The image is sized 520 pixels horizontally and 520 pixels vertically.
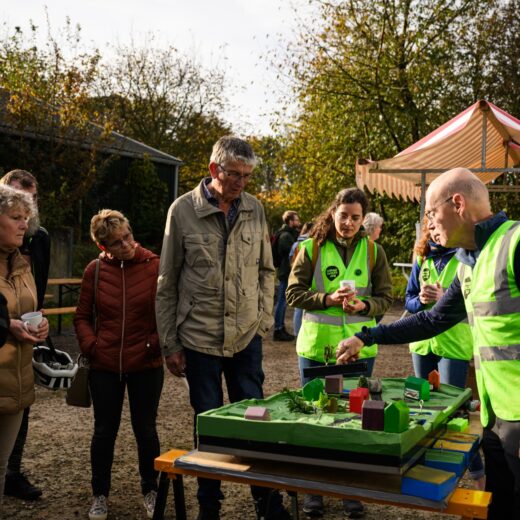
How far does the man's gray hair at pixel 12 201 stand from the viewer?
3486 millimetres

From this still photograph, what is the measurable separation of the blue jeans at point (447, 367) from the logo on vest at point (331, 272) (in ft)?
2.60

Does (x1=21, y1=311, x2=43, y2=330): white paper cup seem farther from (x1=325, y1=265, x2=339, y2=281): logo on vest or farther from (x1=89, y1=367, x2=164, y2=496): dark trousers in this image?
(x1=325, y1=265, x2=339, y2=281): logo on vest

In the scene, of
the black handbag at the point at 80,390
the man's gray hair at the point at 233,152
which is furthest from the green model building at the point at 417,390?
the black handbag at the point at 80,390

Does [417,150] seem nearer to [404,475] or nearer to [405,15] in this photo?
[404,475]

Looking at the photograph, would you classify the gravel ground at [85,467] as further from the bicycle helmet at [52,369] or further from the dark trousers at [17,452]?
the bicycle helmet at [52,369]

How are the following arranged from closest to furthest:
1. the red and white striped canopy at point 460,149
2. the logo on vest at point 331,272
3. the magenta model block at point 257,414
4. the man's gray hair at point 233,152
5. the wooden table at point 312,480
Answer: the wooden table at point 312,480
the magenta model block at point 257,414
the man's gray hair at point 233,152
the logo on vest at point 331,272
the red and white striped canopy at point 460,149

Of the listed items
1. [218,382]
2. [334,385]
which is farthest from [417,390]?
[218,382]

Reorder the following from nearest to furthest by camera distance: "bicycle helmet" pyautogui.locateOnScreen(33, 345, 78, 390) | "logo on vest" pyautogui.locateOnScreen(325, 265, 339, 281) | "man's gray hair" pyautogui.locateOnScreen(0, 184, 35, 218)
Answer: "man's gray hair" pyautogui.locateOnScreen(0, 184, 35, 218) → "bicycle helmet" pyautogui.locateOnScreen(33, 345, 78, 390) → "logo on vest" pyautogui.locateOnScreen(325, 265, 339, 281)

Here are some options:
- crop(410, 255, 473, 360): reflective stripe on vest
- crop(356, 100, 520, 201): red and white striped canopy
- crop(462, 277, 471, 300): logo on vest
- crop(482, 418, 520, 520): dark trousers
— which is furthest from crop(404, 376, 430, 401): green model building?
crop(356, 100, 520, 201): red and white striped canopy

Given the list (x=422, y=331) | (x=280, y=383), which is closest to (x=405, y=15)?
(x=280, y=383)

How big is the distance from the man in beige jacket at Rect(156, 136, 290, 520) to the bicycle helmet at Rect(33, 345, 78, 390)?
2.26 ft

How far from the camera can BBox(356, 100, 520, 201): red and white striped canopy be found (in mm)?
9481

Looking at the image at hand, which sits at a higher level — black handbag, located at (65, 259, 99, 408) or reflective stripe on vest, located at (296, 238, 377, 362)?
reflective stripe on vest, located at (296, 238, 377, 362)

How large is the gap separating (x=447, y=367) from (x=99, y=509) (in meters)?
2.31
